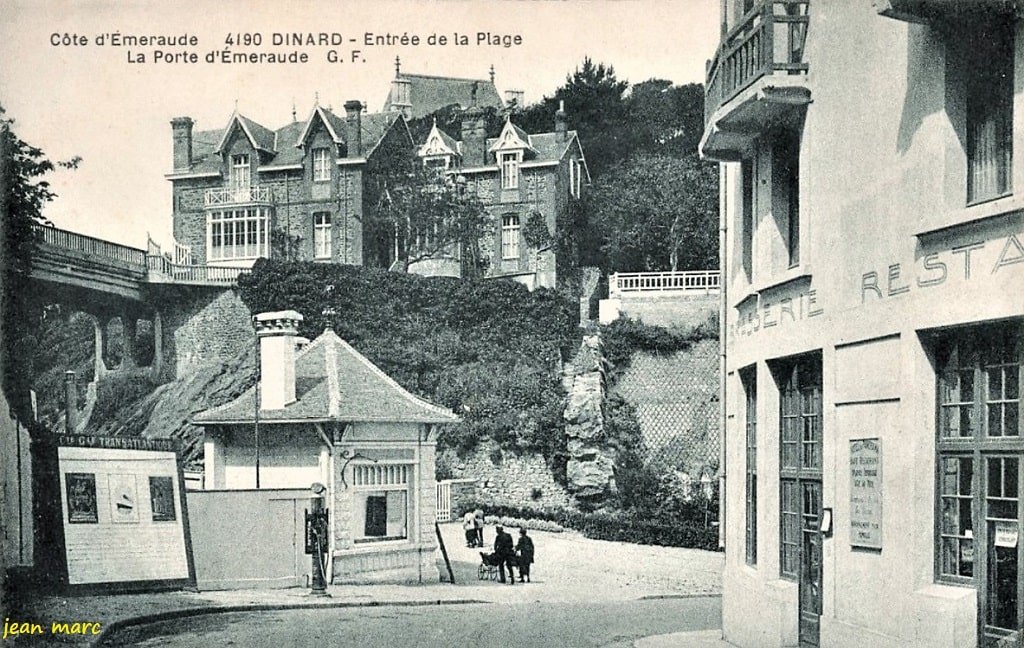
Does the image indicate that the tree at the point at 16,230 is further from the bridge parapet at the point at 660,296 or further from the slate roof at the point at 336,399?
the bridge parapet at the point at 660,296

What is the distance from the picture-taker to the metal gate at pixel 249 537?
1994cm

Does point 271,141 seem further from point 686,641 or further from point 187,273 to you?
point 686,641

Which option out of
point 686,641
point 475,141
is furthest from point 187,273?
point 686,641

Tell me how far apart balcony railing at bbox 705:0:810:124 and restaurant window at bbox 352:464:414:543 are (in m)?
11.4

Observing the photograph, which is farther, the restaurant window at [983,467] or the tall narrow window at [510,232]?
the tall narrow window at [510,232]

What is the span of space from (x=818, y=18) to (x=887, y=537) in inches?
192

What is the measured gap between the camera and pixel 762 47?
12.0 meters

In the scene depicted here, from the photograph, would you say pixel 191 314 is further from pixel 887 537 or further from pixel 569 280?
pixel 887 537

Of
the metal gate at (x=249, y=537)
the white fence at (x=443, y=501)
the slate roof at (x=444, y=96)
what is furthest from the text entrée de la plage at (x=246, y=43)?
the white fence at (x=443, y=501)

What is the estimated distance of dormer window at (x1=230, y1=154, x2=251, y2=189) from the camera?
142 ft

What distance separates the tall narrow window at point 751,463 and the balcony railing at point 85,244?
1002cm

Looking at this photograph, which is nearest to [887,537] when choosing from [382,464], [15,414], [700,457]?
[15,414]

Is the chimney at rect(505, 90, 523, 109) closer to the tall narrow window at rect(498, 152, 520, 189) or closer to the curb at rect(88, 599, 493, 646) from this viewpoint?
the tall narrow window at rect(498, 152, 520, 189)

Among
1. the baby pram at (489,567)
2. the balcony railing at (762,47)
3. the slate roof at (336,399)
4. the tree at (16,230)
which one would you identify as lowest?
the baby pram at (489,567)
